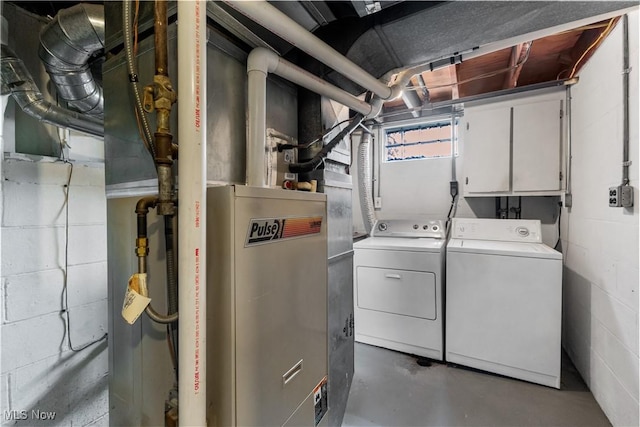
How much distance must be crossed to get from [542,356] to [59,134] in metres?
3.47

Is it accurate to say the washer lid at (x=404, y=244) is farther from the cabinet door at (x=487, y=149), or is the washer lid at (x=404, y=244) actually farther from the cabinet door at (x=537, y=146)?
the cabinet door at (x=537, y=146)

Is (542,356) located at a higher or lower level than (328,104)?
lower

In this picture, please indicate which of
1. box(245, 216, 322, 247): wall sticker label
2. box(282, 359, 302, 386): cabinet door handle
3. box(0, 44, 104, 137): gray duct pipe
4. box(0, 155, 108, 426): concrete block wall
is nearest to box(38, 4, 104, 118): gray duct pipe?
box(0, 44, 104, 137): gray duct pipe

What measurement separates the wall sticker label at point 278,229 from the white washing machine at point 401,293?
1.49 meters

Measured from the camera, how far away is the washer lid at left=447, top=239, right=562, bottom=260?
2.03m

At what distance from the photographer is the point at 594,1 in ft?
3.72

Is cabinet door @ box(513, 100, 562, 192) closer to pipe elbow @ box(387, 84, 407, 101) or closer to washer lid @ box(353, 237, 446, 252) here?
washer lid @ box(353, 237, 446, 252)

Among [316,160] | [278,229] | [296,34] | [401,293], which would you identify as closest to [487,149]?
[401,293]

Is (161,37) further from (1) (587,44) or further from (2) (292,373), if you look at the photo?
(1) (587,44)

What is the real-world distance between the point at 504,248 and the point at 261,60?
2.19 metres

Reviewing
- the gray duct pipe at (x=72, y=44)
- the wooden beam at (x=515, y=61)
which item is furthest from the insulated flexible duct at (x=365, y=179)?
the gray duct pipe at (x=72, y=44)

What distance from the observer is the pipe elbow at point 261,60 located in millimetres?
1175

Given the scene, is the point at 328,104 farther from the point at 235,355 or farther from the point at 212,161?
the point at 235,355

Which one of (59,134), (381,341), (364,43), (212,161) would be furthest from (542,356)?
(59,134)
